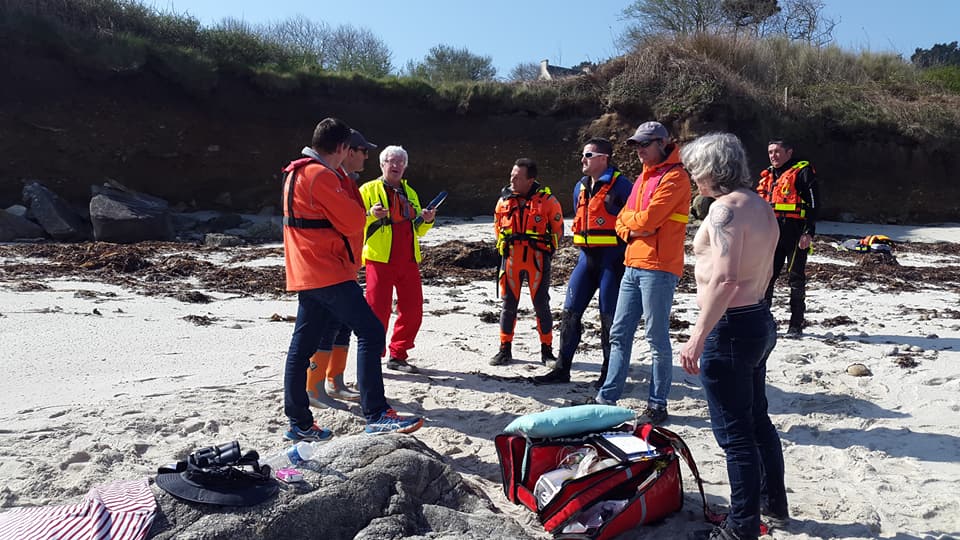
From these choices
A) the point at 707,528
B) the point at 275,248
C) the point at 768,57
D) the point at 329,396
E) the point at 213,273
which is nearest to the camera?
the point at 707,528

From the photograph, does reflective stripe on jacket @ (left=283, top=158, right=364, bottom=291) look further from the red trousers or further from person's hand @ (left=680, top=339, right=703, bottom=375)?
person's hand @ (left=680, top=339, right=703, bottom=375)

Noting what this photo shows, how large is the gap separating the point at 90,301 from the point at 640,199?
5840mm

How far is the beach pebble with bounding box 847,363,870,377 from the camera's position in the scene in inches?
206

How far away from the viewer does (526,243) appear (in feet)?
18.7

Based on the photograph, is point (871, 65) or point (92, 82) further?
point (871, 65)

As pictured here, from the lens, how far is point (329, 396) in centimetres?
473

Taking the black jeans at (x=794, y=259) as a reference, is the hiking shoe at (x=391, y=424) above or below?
below

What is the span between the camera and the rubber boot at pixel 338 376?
4699mm

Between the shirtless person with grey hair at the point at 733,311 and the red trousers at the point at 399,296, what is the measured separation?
272 cm

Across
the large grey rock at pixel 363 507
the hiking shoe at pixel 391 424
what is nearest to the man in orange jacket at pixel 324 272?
the hiking shoe at pixel 391 424

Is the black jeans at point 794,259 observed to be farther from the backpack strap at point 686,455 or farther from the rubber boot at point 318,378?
the rubber boot at point 318,378

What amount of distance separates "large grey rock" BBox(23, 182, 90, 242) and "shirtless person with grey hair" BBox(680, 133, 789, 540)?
41.9 ft

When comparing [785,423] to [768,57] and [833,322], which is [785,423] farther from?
[768,57]

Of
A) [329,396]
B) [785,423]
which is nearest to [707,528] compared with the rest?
[785,423]
